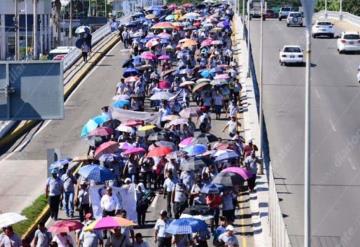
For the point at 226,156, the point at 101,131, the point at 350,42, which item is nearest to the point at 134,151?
the point at 226,156

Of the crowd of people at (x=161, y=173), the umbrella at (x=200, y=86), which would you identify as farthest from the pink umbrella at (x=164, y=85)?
the umbrella at (x=200, y=86)

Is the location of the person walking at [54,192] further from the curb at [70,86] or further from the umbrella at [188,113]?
the curb at [70,86]

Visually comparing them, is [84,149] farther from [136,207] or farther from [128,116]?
[136,207]

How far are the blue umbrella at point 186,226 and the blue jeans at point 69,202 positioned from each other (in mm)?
5749

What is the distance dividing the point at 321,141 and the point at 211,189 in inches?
529

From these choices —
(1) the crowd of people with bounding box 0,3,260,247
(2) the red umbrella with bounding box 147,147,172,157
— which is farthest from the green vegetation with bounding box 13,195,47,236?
(2) the red umbrella with bounding box 147,147,172,157

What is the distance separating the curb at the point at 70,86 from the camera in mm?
39031

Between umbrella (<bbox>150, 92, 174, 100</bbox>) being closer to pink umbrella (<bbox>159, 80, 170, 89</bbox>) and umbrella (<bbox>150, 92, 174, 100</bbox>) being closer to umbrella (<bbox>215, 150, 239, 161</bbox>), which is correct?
pink umbrella (<bbox>159, 80, 170, 89</bbox>)

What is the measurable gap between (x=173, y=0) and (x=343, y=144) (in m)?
147

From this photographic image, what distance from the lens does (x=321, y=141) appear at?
1404 inches

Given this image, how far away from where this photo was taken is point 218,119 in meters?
39.8

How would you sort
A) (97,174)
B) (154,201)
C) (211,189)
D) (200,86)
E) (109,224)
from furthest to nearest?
(200,86)
(154,201)
(97,174)
(211,189)
(109,224)

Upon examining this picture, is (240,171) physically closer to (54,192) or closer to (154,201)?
(154,201)

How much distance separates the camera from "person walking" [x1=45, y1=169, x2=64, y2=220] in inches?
968
